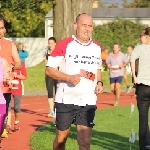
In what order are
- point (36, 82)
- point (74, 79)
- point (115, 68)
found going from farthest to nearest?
point (36, 82) → point (115, 68) → point (74, 79)

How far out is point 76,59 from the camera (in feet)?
28.5

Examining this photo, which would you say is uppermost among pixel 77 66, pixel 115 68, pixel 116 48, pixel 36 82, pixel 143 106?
pixel 77 66

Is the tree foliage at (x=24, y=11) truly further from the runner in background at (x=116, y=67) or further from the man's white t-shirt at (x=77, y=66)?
the man's white t-shirt at (x=77, y=66)

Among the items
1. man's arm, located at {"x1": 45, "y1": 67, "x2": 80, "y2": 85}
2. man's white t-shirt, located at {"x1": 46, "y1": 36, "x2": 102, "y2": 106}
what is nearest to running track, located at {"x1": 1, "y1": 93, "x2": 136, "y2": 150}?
man's white t-shirt, located at {"x1": 46, "y1": 36, "x2": 102, "y2": 106}

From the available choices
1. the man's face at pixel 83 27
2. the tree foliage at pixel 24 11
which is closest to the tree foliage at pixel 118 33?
the tree foliage at pixel 24 11

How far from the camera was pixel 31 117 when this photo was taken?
58.6 ft

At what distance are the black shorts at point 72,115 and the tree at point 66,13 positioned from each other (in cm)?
1073

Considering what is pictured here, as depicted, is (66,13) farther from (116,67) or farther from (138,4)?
(138,4)

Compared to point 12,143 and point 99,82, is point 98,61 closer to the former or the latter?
point 99,82

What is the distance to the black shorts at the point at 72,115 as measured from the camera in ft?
29.0

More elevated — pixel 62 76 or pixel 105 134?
pixel 62 76

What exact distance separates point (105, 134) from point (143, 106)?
3.24 meters

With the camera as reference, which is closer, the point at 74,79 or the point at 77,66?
the point at 74,79

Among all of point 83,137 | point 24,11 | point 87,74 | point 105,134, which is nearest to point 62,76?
point 87,74
